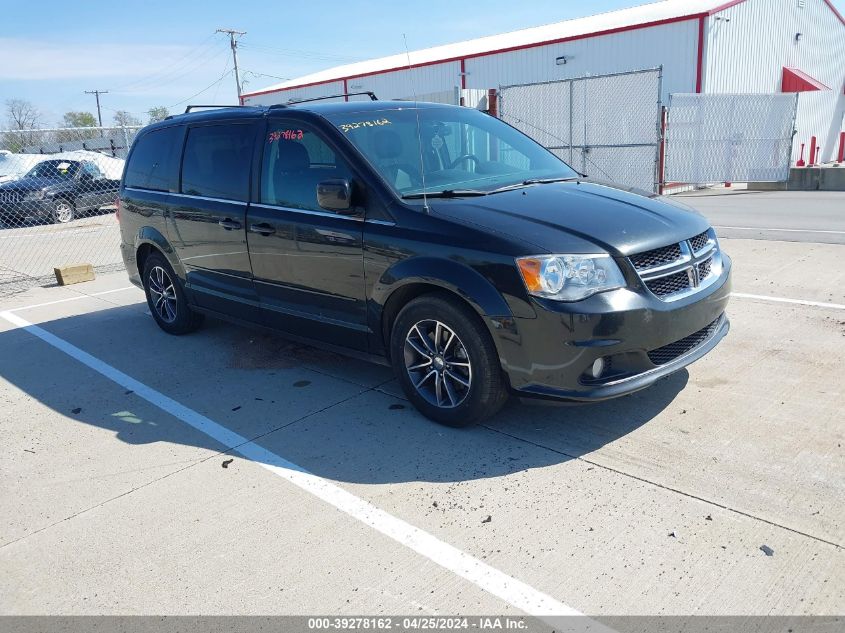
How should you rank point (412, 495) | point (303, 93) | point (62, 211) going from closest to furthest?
point (412, 495) → point (62, 211) → point (303, 93)

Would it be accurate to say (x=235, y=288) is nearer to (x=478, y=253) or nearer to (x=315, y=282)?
(x=315, y=282)

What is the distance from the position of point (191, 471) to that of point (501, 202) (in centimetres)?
239

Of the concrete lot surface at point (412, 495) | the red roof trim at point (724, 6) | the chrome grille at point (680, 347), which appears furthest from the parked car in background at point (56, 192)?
the red roof trim at point (724, 6)

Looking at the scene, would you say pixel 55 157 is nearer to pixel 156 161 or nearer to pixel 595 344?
pixel 156 161

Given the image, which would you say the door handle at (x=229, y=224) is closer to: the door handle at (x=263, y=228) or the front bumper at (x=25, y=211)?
the door handle at (x=263, y=228)

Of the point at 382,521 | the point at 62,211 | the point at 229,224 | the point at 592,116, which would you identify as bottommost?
the point at 382,521

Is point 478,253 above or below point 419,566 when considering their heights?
above

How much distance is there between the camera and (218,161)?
5328 mm

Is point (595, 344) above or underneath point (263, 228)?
underneath

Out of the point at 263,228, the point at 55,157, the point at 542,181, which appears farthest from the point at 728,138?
the point at 55,157

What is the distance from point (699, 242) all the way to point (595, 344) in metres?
1.17

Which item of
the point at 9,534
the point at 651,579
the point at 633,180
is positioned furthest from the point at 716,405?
the point at 633,180

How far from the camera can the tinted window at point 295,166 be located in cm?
445

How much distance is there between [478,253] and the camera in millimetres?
3627
